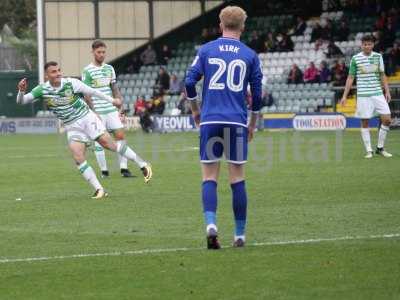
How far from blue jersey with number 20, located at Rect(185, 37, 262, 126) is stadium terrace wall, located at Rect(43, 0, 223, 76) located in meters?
34.9

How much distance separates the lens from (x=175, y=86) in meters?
43.6

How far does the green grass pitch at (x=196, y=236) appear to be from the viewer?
28.3 ft

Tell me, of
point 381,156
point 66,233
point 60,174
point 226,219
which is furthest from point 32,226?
point 381,156

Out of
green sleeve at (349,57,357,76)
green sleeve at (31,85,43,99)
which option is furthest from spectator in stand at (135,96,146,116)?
green sleeve at (31,85,43,99)

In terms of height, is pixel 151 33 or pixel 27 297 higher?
pixel 151 33

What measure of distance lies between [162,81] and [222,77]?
110 ft

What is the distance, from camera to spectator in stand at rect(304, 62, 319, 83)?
39.6 m

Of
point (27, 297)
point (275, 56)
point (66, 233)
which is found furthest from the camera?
point (275, 56)

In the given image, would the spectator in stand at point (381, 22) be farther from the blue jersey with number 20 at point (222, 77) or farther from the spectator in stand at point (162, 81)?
the blue jersey with number 20 at point (222, 77)

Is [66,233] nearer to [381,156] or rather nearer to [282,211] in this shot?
[282,211]

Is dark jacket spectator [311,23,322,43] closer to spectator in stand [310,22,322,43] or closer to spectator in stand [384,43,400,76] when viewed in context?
spectator in stand [310,22,322,43]

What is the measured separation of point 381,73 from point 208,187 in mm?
12703

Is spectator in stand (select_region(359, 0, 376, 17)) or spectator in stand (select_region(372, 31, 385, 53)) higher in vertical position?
spectator in stand (select_region(359, 0, 376, 17))

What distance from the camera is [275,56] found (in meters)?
42.5
